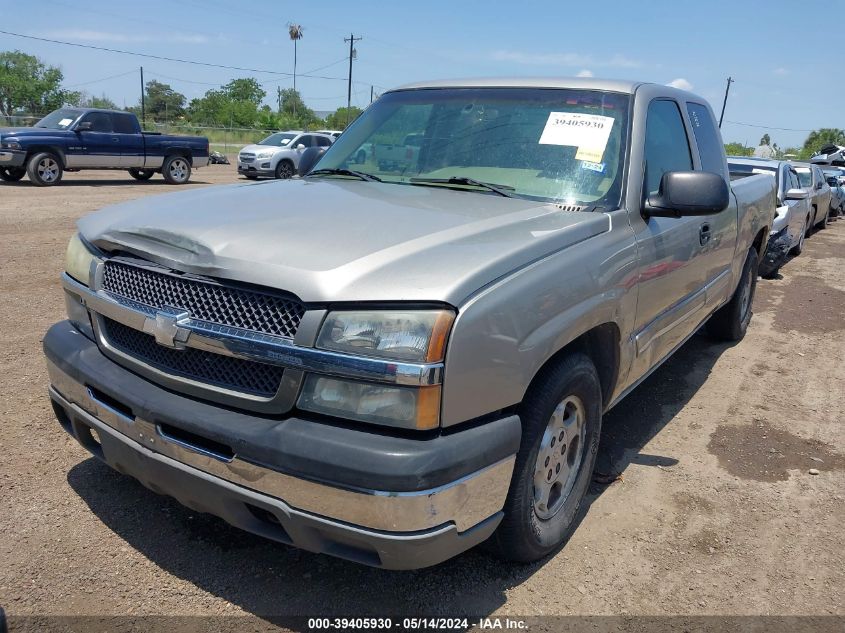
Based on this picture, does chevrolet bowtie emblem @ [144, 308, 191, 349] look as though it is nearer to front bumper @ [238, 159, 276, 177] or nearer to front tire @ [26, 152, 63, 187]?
front tire @ [26, 152, 63, 187]

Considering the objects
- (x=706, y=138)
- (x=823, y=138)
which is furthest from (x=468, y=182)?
(x=823, y=138)

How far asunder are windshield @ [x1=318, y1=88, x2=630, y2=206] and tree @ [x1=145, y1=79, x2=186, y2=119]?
9505 cm

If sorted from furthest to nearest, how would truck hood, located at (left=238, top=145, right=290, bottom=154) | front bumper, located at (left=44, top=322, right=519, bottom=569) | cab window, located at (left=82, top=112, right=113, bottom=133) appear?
truck hood, located at (left=238, top=145, right=290, bottom=154) → cab window, located at (left=82, top=112, right=113, bottom=133) → front bumper, located at (left=44, top=322, right=519, bottom=569)

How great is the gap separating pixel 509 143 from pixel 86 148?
15.9 metres

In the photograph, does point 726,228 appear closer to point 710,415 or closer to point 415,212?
point 710,415

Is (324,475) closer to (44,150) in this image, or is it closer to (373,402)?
(373,402)

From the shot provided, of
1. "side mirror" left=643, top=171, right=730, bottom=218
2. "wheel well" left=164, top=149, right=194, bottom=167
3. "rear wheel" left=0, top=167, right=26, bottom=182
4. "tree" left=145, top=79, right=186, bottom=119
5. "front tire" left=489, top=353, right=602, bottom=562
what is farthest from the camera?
"tree" left=145, top=79, right=186, bottom=119

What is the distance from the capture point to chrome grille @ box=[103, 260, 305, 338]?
7.14 ft

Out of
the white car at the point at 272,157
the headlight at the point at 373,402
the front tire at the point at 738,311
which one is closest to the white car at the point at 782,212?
the front tire at the point at 738,311

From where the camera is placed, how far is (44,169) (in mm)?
16031

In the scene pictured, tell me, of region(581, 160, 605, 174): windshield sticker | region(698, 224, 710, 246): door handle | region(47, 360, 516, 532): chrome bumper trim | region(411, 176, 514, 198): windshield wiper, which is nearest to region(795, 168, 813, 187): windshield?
region(698, 224, 710, 246): door handle

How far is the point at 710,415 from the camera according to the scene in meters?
4.69

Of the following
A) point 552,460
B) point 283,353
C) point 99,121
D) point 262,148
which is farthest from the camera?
point 262,148

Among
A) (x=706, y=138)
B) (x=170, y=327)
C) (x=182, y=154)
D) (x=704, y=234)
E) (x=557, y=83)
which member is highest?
(x=557, y=83)
